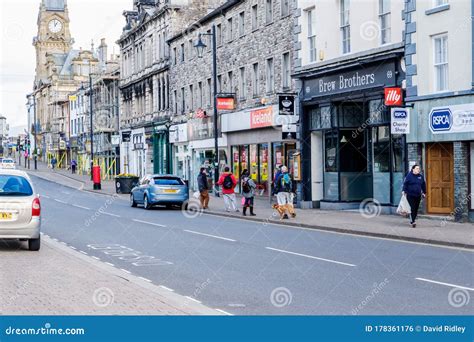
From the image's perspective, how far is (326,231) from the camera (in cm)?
2350

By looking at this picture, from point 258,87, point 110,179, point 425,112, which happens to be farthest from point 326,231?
point 110,179

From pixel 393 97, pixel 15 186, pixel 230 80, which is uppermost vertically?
pixel 230 80

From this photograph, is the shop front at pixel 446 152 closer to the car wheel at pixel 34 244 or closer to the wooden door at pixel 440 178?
the wooden door at pixel 440 178

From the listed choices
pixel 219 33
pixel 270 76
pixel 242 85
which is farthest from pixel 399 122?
pixel 219 33

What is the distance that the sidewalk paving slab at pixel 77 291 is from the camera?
9625mm

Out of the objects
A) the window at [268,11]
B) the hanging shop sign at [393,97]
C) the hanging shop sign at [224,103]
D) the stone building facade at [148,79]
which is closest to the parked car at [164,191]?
the hanging shop sign at [224,103]

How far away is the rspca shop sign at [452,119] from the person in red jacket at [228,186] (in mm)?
Answer: 8700

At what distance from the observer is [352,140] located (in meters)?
31.7

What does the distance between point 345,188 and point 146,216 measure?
7.65m

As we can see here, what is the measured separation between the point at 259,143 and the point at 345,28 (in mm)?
11359

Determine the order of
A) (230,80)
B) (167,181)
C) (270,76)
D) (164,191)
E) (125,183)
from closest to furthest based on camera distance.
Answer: (164,191)
(167,181)
(270,76)
(230,80)
(125,183)

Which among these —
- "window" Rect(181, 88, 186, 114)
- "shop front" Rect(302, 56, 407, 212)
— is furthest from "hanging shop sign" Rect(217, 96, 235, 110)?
"window" Rect(181, 88, 186, 114)

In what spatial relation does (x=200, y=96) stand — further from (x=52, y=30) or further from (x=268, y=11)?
(x=52, y=30)

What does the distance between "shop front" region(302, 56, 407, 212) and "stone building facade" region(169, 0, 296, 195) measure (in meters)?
1.64
